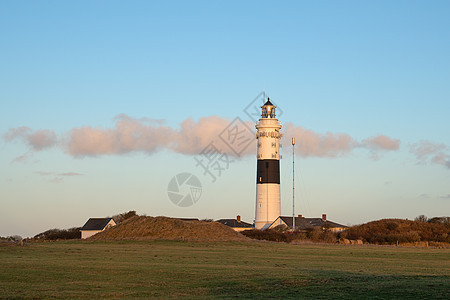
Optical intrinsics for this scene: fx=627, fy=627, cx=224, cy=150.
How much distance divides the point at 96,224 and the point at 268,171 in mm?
27749

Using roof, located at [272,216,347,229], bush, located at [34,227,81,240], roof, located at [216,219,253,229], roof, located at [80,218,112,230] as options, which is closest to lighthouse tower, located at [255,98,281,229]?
roof, located at [272,216,347,229]

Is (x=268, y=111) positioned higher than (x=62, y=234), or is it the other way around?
(x=268, y=111)

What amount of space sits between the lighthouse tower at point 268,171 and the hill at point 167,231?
12931 mm

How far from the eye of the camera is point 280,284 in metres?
26.5

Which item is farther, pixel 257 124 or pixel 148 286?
pixel 257 124

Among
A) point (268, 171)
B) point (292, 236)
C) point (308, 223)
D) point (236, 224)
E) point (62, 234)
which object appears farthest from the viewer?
point (236, 224)

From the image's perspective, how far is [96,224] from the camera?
9431 centimetres

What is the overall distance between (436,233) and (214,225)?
28.6 metres

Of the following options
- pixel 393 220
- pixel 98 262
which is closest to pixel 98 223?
pixel 393 220

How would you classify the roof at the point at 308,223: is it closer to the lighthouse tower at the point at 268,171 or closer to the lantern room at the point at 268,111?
the lighthouse tower at the point at 268,171

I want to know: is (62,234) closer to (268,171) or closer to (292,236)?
(268,171)

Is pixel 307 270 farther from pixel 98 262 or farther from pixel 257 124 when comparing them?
pixel 257 124

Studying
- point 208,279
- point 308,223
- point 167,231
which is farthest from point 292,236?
point 208,279

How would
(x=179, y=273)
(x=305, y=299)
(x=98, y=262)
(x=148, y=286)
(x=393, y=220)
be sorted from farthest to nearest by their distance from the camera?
(x=393, y=220), (x=98, y=262), (x=179, y=273), (x=148, y=286), (x=305, y=299)
